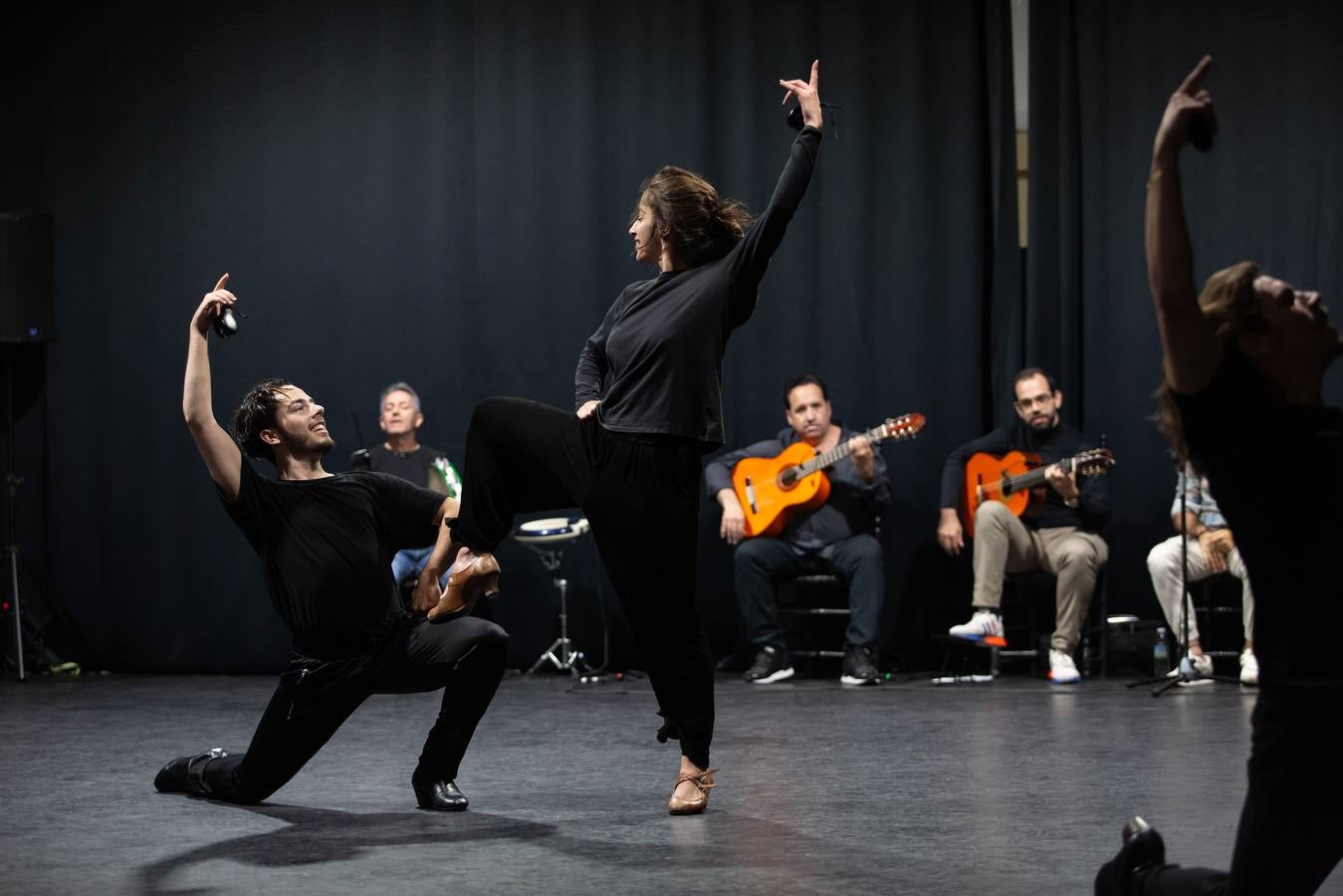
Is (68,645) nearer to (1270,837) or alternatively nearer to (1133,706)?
(1133,706)

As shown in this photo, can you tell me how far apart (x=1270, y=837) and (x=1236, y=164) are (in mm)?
5245

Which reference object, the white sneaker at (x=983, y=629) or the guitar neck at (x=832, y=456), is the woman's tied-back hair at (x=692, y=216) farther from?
the white sneaker at (x=983, y=629)

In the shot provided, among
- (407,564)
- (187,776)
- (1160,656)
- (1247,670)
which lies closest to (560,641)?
(407,564)

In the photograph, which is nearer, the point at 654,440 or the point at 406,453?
the point at 654,440

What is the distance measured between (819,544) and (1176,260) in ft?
15.2

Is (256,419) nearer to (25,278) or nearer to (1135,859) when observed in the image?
(1135,859)

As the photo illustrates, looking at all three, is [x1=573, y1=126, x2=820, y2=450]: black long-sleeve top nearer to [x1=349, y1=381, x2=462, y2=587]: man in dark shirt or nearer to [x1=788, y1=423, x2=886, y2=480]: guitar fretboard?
[x1=788, y1=423, x2=886, y2=480]: guitar fretboard

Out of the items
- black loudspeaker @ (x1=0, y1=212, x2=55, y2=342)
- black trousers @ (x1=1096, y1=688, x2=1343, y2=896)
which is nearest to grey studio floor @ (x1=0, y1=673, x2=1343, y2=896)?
black trousers @ (x1=1096, y1=688, x2=1343, y2=896)

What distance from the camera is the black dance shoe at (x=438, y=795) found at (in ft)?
11.3

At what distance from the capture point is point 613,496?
311 centimetres

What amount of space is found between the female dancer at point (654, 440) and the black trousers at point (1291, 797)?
4.54ft

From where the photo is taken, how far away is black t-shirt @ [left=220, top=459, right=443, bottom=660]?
11.2 feet

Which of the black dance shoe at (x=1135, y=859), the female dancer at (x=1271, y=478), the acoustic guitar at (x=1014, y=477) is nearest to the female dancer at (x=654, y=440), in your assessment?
the black dance shoe at (x=1135, y=859)

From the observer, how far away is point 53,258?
287 inches
